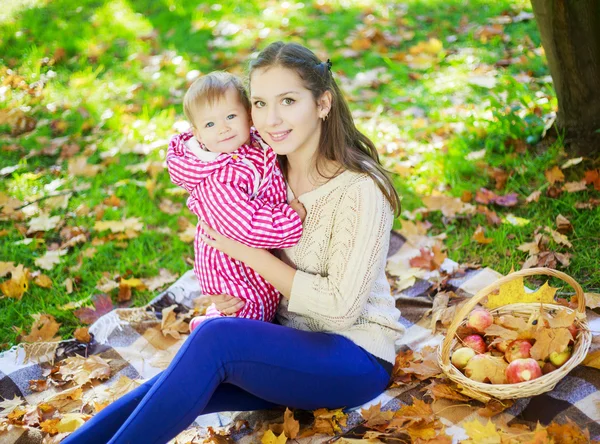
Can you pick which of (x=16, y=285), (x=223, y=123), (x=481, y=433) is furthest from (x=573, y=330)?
(x=16, y=285)

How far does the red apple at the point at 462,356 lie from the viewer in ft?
8.36

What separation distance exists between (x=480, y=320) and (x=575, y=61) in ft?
6.14

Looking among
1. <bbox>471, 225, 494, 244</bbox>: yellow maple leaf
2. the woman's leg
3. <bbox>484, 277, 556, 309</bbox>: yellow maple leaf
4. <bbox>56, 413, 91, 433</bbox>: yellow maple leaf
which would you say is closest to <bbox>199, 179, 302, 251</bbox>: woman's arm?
the woman's leg

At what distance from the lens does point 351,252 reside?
252 centimetres

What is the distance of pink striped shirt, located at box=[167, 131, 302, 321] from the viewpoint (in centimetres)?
258

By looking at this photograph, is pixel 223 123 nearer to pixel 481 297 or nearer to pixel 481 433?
pixel 481 297

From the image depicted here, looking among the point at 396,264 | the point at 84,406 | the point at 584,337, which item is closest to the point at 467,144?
the point at 396,264

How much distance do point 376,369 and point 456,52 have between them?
3998 mm

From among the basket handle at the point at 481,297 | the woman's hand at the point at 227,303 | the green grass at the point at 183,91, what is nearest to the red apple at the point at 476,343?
the basket handle at the point at 481,297

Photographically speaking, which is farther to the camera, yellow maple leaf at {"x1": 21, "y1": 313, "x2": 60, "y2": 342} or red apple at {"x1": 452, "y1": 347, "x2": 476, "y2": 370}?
yellow maple leaf at {"x1": 21, "y1": 313, "x2": 60, "y2": 342}

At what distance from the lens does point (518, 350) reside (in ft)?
8.13

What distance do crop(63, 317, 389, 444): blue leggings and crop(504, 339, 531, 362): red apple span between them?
1.62 feet

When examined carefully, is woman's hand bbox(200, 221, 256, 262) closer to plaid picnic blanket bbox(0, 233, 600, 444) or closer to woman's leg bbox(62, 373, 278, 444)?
woman's leg bbox(62, 373, 278, 444)

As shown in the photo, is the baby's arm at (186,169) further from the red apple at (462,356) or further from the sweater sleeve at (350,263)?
the red apple at (462,356)
